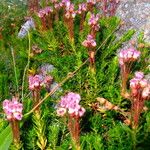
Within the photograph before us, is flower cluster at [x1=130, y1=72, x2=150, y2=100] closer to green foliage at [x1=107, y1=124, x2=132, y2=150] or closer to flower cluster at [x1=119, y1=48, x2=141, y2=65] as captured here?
green foliage at [x1=107, y1=124, x2=132, y2=150]

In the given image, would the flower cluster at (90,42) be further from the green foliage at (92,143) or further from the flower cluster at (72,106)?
the flower cluster at (72,106)

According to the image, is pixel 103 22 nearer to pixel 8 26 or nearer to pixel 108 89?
pixel 108 89

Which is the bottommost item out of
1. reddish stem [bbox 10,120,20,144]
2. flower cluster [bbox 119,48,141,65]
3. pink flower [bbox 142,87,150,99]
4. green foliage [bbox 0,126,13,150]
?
green foliage [bbox 0,126,13,150]

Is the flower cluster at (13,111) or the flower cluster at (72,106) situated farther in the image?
the flower cluster at (13,111)

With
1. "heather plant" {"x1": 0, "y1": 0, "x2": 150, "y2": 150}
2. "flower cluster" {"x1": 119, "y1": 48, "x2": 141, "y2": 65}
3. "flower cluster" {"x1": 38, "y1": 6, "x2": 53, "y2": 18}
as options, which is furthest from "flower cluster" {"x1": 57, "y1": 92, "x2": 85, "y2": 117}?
"flower cluster" {"x1": 38, "y1": 6, "x2": 53, "y2": 18}

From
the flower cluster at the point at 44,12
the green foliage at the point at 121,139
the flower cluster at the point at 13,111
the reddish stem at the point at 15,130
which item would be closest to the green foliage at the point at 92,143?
the green foliage at the point at 121,139

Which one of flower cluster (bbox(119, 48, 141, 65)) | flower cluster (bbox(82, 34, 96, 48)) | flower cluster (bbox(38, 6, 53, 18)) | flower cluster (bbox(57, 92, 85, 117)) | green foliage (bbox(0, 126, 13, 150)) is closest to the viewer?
flower cluster (bbox(57, 92, 85, 117))

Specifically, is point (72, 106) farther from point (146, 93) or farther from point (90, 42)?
point (90, 42)

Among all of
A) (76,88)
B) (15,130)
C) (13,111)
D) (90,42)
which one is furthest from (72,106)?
(76,88)
